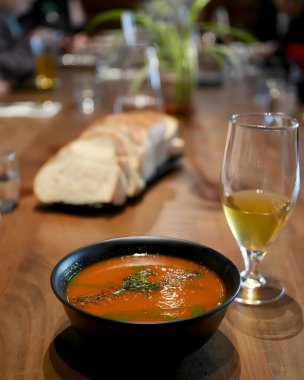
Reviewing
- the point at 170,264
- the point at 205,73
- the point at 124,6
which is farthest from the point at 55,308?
the point at 124,6

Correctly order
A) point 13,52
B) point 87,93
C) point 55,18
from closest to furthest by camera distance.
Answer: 1. point 87,93
2. point 13,52
3. point 55,18

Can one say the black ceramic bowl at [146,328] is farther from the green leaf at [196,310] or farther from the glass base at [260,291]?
the glass base at [260,291]

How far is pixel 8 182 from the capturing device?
154 centimetres

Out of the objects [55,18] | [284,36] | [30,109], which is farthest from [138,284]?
[55,18]

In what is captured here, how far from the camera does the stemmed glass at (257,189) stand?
105cm

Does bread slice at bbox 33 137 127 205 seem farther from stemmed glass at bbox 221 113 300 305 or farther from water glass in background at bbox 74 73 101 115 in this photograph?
water glass in background at bbox 74 73 101 115

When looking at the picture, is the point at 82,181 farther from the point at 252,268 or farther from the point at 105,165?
the point at 252,268

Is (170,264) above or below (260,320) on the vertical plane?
above

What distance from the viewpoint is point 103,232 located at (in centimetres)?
138

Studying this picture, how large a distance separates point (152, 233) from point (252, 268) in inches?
12.5

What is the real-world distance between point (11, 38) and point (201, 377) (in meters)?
4.27

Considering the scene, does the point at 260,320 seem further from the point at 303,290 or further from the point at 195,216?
the point at 195,216

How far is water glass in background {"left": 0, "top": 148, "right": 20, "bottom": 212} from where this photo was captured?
1.52m

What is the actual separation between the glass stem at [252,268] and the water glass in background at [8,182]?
2.22ft
